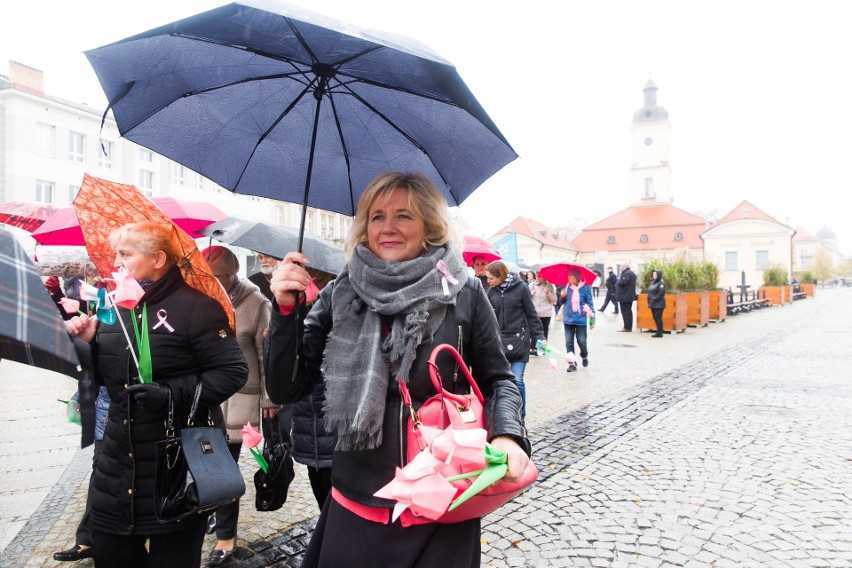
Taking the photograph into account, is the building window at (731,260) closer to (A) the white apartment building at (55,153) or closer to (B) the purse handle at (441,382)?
(A) the white apartment building at (55,153)

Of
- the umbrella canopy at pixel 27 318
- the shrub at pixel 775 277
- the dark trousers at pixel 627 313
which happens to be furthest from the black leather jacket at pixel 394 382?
the shrub at pixel 775 277

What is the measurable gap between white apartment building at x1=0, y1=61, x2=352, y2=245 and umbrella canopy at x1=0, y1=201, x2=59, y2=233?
74.9ft

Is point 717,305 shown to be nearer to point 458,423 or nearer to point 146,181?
point 458,423

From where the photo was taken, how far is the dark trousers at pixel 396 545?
5.58ft

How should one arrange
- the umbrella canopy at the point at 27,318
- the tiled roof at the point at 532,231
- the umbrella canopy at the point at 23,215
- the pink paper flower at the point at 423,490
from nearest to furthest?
the umbrella canopy at the point at 27,318, the pink paper flower at the point at 423,490, the umbrella canopy at the point at 23,215, the tiled roof at the point at 532,231

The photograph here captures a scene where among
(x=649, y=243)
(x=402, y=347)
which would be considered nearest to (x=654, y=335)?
(x=402, y=347)

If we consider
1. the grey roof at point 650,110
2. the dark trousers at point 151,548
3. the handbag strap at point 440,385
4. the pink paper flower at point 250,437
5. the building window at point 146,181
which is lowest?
the dark trousers at point 151,548

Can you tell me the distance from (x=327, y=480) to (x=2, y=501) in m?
2.96

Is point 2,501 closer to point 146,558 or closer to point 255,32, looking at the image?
point 146,558

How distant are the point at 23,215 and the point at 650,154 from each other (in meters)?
78.6

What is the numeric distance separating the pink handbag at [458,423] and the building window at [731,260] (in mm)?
72128

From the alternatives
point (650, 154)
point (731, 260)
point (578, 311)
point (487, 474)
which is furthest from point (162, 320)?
point (650, 154)

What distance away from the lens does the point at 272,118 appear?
8.27 feet

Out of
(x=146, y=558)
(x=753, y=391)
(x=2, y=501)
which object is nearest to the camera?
(x=146, y=558)
